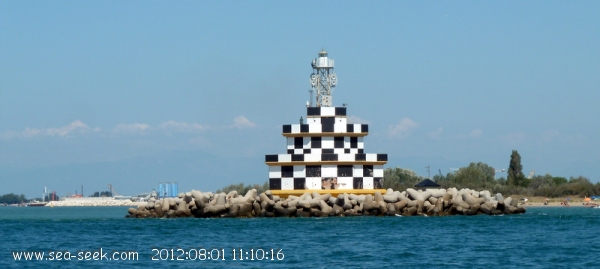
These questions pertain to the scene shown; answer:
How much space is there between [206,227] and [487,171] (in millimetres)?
52869

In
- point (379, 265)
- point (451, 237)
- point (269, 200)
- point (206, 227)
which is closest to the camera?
point (379, 265)

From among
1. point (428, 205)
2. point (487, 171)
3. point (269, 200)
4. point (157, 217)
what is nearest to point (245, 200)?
point (269, 200)

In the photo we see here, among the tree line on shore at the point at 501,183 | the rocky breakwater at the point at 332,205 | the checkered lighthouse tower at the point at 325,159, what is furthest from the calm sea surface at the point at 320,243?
the tree line on shore at the point at 501,183

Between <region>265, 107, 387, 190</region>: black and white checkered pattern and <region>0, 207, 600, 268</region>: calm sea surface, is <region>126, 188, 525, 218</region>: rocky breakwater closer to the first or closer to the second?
<region>265, 107, 387, 190</region>: black and white checkered pattern

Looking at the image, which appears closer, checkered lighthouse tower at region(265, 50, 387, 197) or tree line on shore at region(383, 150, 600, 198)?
checkered lighthouse tower at region(265, 50, 387, 197)

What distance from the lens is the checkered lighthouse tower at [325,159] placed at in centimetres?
4306

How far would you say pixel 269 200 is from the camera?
138ft

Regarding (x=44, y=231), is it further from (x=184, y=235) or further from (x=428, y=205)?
(x=428, y=205)

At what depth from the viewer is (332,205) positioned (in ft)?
138

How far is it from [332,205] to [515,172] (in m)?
40.4
